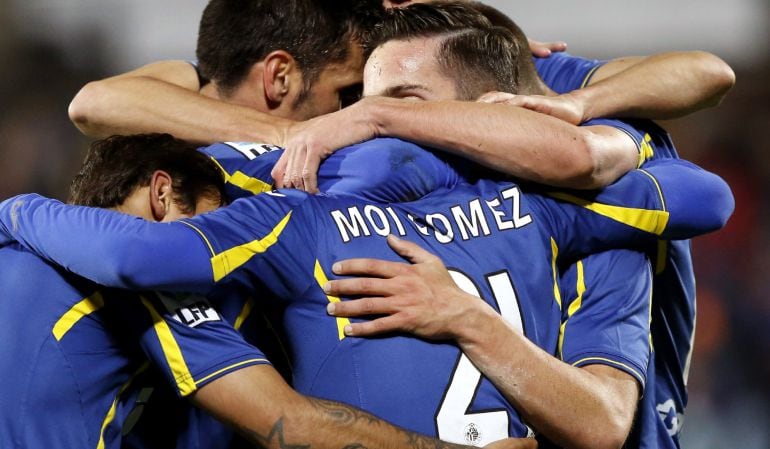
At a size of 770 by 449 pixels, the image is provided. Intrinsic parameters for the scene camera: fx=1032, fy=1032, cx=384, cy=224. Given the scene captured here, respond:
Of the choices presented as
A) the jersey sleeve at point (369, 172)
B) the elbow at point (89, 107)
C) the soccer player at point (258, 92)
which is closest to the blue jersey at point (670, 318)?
the soccer player at point (258, 92)

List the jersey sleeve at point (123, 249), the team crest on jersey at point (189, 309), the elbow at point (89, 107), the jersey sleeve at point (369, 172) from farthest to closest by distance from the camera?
the elbow at point (89, 107), the jersey sleeve at point (369, 172), the team crest on jersey at point (189, 309), the jersey sleeve at point (123, 249)

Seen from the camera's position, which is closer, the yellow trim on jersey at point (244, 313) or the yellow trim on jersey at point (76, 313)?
the yellow trim on jersey at point (76, 313)

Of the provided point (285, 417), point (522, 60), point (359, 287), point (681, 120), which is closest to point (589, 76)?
point (522, 60)

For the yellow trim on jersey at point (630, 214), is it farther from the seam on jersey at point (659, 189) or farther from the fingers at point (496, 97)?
the fingers at point (496, 97)

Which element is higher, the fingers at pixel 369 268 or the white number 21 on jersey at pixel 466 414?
the fingers at pixel 369 268

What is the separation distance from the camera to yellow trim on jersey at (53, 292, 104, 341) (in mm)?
2168

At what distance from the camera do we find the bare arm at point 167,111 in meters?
3.01

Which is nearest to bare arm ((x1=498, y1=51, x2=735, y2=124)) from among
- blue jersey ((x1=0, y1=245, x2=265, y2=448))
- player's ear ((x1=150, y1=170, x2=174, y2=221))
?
player's ear ((x1=150, y1=170, x2=174, y2=221))

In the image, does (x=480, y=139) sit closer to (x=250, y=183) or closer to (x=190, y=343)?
(x=250, y=183)

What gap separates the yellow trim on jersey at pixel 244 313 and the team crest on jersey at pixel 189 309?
148 millimetres

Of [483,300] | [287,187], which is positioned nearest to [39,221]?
[287,187]

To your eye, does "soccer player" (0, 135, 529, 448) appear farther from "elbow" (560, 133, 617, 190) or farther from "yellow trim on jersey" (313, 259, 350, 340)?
"elbow" (560, 133, 617, 190)

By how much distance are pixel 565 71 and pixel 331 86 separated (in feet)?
2.85

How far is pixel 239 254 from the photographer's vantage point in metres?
2.07
